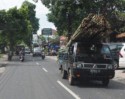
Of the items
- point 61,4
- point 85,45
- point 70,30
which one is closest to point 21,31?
point 70,30

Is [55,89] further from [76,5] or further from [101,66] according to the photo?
[76,5]

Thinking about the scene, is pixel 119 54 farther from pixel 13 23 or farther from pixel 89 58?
pixel 13 23

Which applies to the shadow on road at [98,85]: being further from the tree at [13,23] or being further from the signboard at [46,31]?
the signboard at [46,31]

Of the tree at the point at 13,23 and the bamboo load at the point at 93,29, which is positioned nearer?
the bamboo load at the point at 93,29

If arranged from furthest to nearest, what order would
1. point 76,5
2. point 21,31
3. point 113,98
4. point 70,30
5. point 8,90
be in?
1. point 21,31
2. point 70,30
3. point 76,5
4. point 8,90
5. point 113,98

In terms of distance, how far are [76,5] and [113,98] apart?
536 inches

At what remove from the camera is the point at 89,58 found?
18375 mm

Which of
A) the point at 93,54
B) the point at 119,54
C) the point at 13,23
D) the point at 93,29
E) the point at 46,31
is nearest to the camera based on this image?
the point at 93,54

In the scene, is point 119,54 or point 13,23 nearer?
point 119,54

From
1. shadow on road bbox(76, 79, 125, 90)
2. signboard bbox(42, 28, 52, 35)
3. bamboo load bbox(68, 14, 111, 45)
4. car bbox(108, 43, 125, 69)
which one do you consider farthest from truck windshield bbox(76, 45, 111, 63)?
signboard bbox(42, 28, 52, 35)

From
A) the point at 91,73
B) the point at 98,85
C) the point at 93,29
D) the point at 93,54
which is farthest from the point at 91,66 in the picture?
the point at 93,29

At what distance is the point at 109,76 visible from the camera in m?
18.3

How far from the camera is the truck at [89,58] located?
18.2 m

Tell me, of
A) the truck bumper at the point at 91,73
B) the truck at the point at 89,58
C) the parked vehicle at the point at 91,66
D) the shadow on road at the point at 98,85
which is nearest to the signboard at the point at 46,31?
the shadow on road at the point at 98,85
